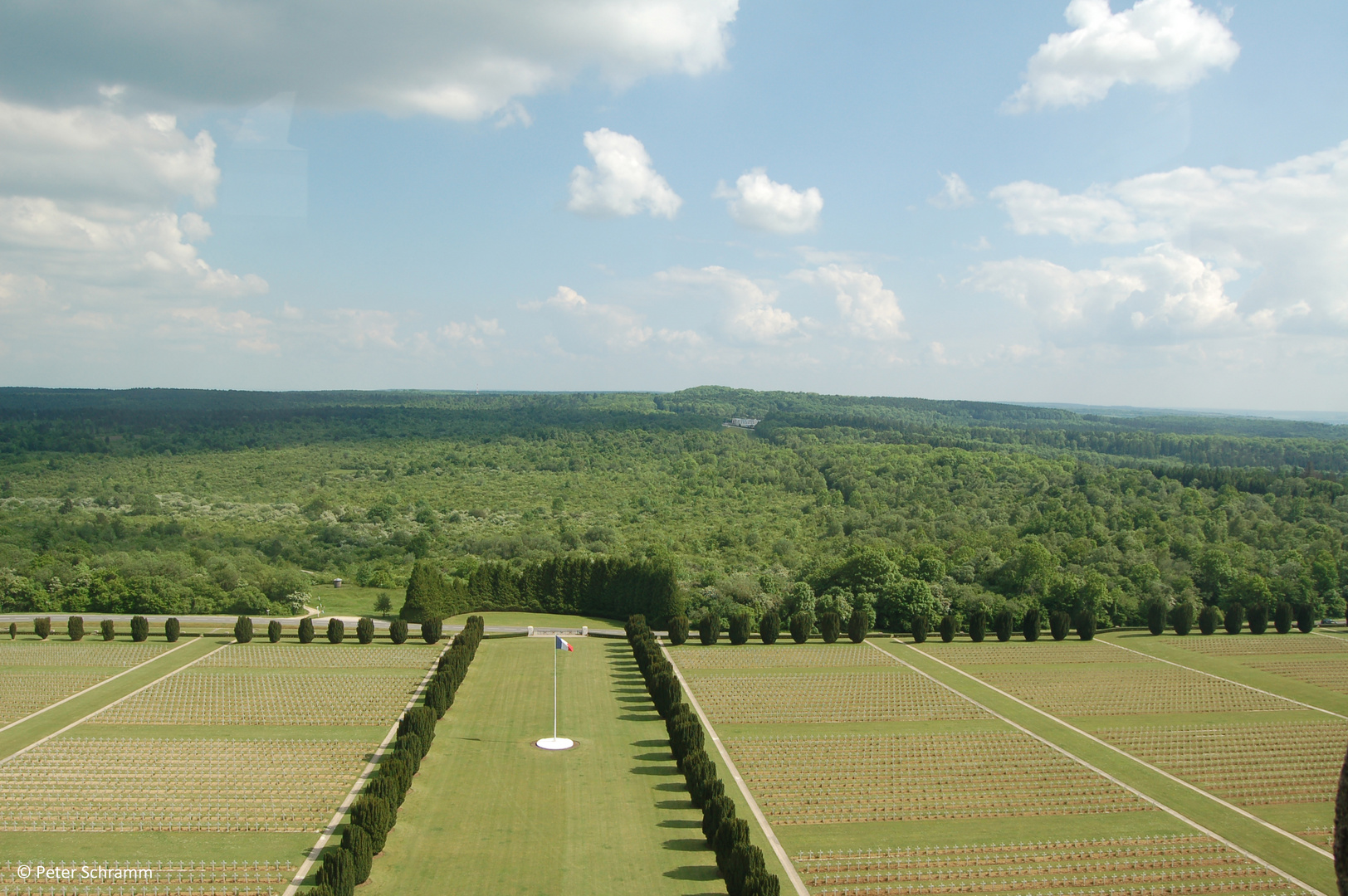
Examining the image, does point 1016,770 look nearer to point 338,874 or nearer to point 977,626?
point 338,874

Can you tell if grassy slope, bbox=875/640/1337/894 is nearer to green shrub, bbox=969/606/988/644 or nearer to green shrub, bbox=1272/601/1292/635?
green shrub, bbox=969/606/988/644

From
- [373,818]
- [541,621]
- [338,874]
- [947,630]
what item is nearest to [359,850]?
[338,874]

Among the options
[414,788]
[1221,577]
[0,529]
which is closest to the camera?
[414,788]

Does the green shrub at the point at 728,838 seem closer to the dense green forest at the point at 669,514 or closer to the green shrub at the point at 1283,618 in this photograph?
the dense green forest at the point at 669,514

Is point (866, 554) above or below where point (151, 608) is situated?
above

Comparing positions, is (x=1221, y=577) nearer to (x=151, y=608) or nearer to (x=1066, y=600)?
(x=1066, y=600)

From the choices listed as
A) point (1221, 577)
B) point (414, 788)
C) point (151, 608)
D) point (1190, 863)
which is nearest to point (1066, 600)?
point (1221, 577)
